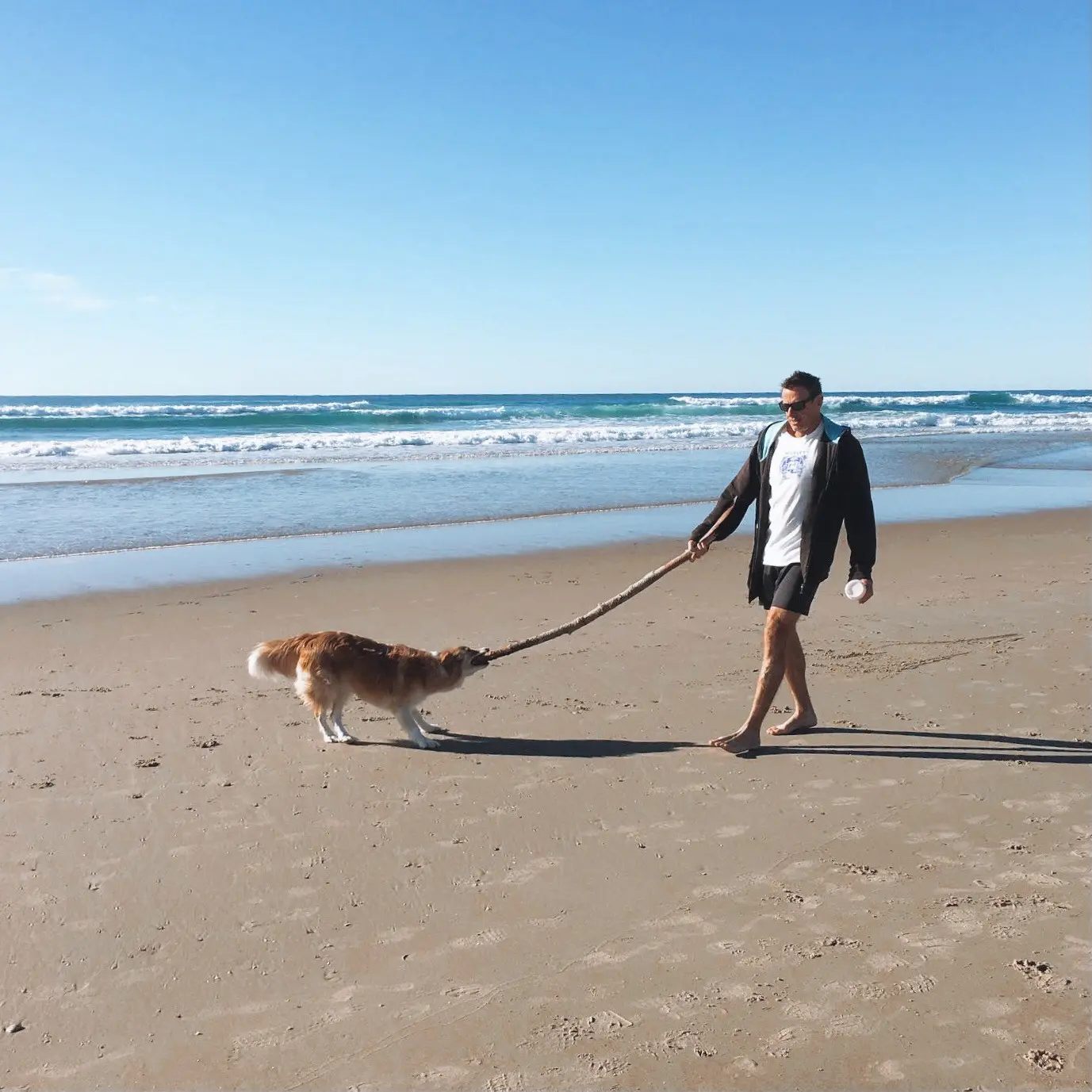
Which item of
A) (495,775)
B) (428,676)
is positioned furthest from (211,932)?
(428,676)

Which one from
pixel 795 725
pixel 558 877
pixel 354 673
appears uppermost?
pixel 354 673

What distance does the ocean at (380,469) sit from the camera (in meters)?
13.4

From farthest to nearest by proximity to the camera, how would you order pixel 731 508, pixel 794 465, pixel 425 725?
pixel 425 725 < pixel 731 508 < pixel 794 465

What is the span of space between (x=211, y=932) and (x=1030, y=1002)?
8.91ft

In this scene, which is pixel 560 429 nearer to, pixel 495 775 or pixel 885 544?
pixel 885 544

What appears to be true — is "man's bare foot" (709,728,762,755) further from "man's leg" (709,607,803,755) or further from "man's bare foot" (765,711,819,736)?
"man's bare foot" (765,711,819,736)

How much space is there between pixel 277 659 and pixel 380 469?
689 inches

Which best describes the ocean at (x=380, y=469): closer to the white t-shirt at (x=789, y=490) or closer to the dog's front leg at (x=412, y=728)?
the dog's front leg at (x=412, y=728)

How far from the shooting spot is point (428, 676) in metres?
5.39

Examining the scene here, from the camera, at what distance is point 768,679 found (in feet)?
16.7

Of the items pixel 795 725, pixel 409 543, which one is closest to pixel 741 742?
pixel 795 725

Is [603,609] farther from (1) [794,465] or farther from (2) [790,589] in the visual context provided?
(1) [794,465]

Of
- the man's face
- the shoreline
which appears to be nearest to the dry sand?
the man's face

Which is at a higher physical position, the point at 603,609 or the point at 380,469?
the point at 380,469
